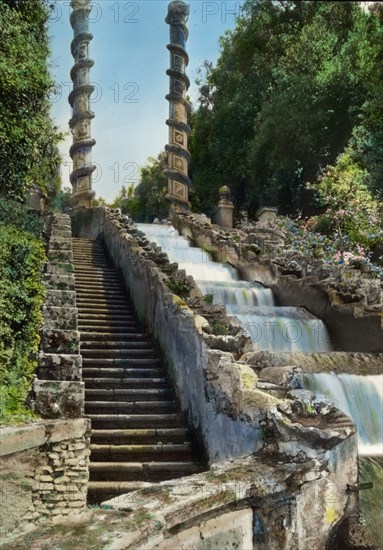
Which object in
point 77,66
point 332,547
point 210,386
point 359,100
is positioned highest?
point 77,66

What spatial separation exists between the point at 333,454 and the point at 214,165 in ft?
93.5

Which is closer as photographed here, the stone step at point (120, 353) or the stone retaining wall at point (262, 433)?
the stone retaining wall at point (262, 433)

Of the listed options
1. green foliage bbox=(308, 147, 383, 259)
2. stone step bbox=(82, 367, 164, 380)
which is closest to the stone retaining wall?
stone step bbox=(82, 367, 164, 380)

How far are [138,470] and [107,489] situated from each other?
51cm

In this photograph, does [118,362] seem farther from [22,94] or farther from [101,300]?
[22,94]

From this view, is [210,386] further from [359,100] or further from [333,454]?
[359,100]

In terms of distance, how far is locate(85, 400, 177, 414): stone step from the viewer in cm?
763

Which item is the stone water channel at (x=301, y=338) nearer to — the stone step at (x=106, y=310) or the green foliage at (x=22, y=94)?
the stone step at (x=106, y=310)

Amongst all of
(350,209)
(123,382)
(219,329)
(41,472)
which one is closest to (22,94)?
(123,382)

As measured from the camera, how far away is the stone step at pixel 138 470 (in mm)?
6277

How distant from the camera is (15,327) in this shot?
6.80 metres

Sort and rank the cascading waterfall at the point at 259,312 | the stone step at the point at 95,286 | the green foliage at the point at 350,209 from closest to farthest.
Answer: the cascading waterfall at the point at 259,312
the stone step at the point at 95,286
the green foliage at the point at 350,209

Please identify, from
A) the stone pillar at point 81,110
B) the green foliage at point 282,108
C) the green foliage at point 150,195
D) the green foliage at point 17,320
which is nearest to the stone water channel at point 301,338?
the green foliage at point 17,320

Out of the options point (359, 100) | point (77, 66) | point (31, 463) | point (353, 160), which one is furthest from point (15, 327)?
point (77, 66)
